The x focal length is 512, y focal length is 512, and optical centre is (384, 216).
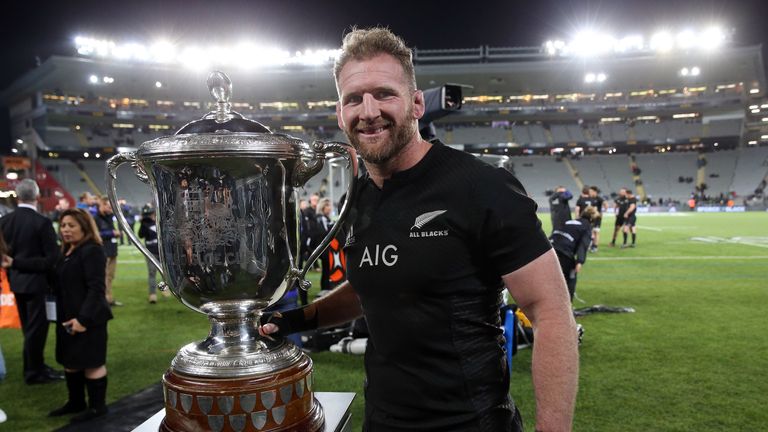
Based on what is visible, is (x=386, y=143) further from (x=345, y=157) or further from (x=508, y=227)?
(x=508, y=227)

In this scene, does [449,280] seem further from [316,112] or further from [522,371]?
[316,112]

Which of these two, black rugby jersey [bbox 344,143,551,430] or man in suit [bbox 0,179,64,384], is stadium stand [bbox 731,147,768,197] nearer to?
man in suit [bbox 0,179,64,384]

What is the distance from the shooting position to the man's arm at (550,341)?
1138 millimetres

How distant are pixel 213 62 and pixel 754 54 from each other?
38420 mm

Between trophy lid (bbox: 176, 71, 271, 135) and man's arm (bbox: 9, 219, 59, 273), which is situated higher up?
trophy lid (bbox: 176, 71, 271, 135)

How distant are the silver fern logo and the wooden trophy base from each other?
463 millimetres

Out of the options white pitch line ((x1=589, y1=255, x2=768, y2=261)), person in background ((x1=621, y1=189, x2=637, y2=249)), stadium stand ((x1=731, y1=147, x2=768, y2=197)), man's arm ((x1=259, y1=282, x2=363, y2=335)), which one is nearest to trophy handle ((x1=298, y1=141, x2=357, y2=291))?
man's arm ((x1=259, y1=282, x2=363, y2=335))

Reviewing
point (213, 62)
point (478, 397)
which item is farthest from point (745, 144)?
point (478, 397)

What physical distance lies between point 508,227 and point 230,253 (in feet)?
2.10

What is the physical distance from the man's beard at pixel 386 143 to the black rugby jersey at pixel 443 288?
103 millimetres

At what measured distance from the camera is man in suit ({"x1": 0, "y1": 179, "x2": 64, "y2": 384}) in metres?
4.70

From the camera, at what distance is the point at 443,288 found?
1.28m

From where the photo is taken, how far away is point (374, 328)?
4.58ft

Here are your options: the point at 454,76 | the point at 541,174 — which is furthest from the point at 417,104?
the point at 541,174
